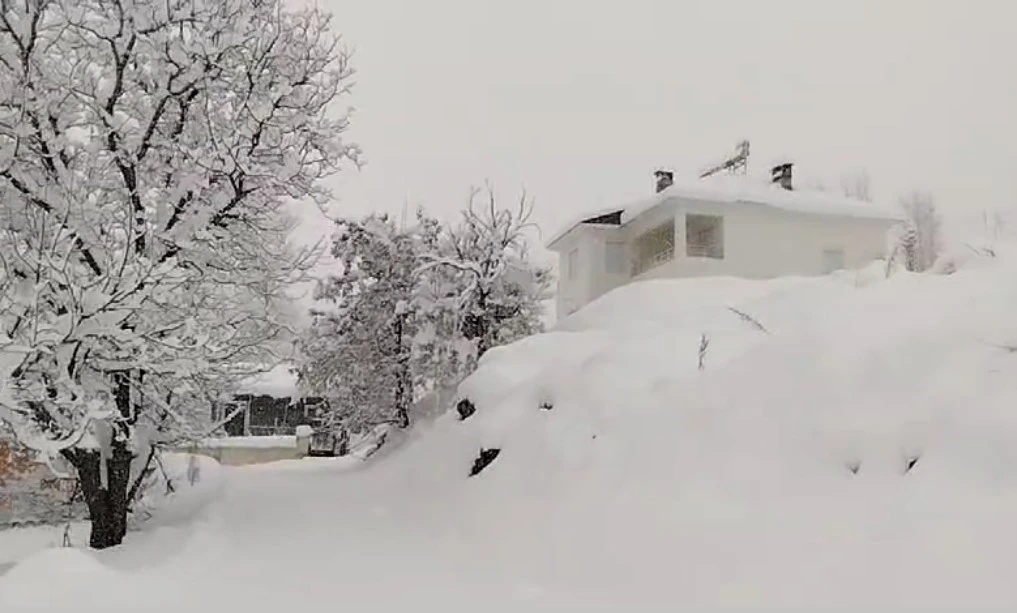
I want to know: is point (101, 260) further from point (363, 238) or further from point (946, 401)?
point (363, 238)

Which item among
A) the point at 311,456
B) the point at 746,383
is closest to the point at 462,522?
the point at 746,383

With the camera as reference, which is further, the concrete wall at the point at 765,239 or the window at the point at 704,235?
the window at the point at 704,235

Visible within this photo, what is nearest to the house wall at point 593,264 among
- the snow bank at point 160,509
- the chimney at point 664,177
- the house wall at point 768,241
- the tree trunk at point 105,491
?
the house wall at point 768,241

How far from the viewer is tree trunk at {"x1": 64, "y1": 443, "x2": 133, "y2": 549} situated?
9234mm

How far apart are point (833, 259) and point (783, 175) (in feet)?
12.2

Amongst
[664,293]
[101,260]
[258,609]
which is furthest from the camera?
[664,293]

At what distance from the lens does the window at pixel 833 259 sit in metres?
24.0

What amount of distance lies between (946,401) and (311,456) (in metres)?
20.7

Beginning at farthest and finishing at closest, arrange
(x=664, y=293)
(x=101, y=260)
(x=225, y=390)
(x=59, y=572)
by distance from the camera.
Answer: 1. (x=664, y=293)
2. (x=225, y=390)
3. (x=101, y=260)
4. (x=59, y=572)

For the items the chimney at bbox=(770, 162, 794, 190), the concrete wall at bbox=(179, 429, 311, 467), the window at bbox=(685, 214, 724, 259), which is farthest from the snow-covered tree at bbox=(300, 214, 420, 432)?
the chimney at bbox=(770, 162, 794, 190)

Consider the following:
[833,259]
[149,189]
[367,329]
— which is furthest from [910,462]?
[833,259]

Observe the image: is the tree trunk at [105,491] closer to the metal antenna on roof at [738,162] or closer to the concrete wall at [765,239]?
the concrete wall at [765,239]

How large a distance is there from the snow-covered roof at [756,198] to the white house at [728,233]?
27 mm

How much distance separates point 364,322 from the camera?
58.5 feet
